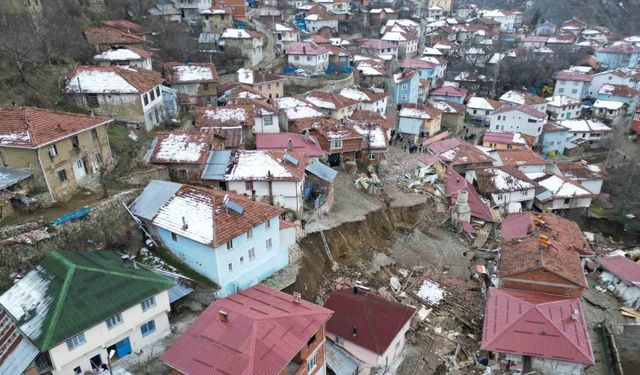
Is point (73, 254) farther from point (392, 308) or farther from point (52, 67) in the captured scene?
point (52, 67)

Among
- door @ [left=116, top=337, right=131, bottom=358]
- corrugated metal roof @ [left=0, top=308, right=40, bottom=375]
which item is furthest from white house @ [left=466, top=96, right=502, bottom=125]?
corrugated metal roof @ [left=0, top=308, right=40, bottom=375]

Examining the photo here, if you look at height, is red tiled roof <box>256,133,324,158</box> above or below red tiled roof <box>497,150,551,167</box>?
above

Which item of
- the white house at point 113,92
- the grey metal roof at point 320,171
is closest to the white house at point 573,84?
the grey metal roof at point 320,171

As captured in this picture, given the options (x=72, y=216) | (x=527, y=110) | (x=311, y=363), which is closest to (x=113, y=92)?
(x=72, y=216)

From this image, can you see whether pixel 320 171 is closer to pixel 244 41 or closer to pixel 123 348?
pixel 123 348

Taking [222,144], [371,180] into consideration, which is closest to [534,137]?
[371,180]

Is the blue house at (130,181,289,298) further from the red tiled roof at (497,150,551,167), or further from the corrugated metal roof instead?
the red tiled roof at (497,150,551,167)
